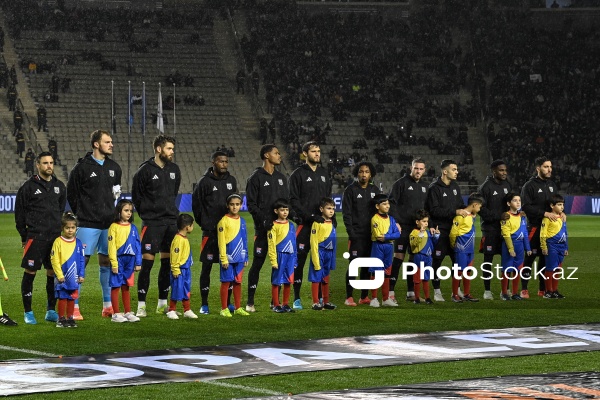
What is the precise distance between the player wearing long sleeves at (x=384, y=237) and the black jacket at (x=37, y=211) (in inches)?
162

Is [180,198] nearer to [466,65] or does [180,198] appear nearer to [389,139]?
[389,139]

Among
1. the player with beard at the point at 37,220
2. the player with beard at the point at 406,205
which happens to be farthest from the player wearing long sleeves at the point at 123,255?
the player with beard at the point at 406,205

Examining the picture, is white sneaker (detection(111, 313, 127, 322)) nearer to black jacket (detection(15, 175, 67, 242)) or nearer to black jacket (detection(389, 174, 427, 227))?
black jacket (detection(15, 175, 67, 242))

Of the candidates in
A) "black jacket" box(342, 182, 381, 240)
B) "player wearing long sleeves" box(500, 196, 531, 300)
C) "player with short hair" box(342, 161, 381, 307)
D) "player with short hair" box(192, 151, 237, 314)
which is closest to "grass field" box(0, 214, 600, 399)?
"player wearing long sleeves" box(500, 196, 531, 300)

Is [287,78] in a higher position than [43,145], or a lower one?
higher

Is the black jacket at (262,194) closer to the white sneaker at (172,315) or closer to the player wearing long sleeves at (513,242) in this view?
the white sneaker at (172,315)

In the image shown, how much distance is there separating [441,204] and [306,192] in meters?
1.98

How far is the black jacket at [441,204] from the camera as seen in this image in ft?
46.7

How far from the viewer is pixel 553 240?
48.0ft

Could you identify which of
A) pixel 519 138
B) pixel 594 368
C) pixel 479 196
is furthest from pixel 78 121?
pixel 594 368

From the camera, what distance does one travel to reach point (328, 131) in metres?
47.6

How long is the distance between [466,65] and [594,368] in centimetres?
4509

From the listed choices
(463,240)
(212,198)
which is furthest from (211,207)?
(463,240)

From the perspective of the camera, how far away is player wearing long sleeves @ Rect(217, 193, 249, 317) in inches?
493
